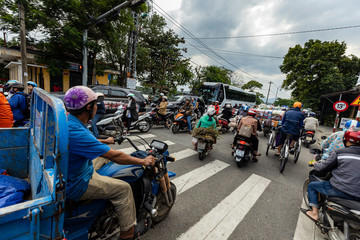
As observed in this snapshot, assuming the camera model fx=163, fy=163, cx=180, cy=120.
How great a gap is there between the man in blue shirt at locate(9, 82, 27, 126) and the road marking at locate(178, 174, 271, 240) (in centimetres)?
453

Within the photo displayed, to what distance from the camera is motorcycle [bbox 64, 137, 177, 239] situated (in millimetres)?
1659

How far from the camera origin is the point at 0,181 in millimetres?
1448

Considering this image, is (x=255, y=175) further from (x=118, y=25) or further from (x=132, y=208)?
(x=118, y=25)

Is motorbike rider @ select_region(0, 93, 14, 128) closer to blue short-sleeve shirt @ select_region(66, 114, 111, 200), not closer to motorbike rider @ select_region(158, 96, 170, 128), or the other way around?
blue short-sleeve shirt @ select_region(66, 114, 111, 200)

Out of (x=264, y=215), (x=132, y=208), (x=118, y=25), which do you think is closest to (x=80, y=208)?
(x=132, y=208)

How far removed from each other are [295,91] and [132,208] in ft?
91.2

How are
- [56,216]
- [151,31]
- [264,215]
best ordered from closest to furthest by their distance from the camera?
[56,216]
[264,215]
[151,31]

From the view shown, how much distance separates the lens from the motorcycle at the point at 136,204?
1659 mm

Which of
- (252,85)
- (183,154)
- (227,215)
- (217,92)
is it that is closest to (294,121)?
(183,154)

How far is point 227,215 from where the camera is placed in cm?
284

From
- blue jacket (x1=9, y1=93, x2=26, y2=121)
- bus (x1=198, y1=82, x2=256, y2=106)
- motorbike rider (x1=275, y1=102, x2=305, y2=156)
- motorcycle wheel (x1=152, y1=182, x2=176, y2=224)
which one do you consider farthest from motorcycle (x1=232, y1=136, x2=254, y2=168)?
bus (x1=198, y1=82, x2=256, y2=106)

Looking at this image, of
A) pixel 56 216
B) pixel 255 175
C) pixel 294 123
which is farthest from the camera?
pixel 294 123

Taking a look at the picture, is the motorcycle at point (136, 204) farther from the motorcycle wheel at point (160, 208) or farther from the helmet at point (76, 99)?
the helmet at point (76, 99)

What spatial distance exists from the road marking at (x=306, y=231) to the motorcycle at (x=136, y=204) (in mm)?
2089
